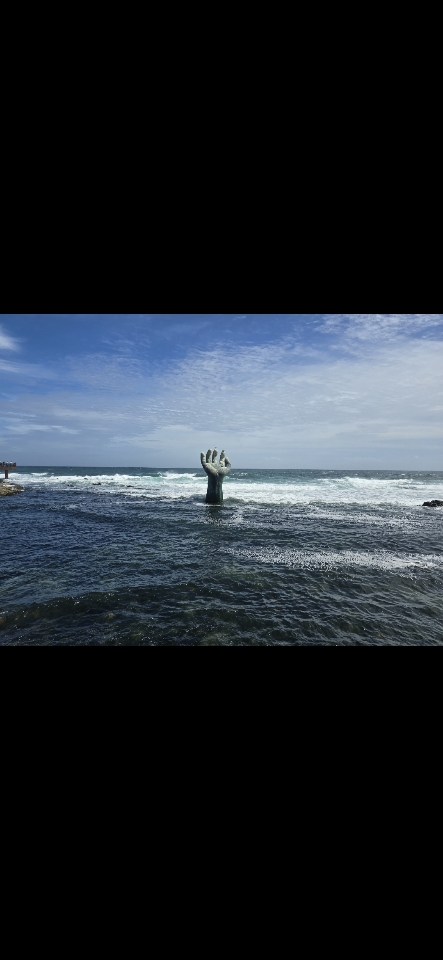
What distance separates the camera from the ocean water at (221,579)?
7.66 meters

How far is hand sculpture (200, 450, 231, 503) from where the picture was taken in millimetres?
25734

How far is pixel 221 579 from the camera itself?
1097 cm

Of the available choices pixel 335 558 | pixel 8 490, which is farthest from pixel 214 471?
pixel 8 490

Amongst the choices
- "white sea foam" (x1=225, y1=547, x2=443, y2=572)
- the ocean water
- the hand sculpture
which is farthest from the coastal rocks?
"white sea foam" (x1=225, y1=547, x2=443, y2=572)

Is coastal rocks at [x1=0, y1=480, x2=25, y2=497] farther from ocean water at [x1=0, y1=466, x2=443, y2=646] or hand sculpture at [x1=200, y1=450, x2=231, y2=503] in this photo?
hand sculpture at [x1=200, y1=450, x2=231, y2=503]

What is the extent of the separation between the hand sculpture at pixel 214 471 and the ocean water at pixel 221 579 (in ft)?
13.6

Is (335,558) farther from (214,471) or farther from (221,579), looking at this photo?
(214,471)

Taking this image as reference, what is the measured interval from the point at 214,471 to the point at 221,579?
49.9 feet
